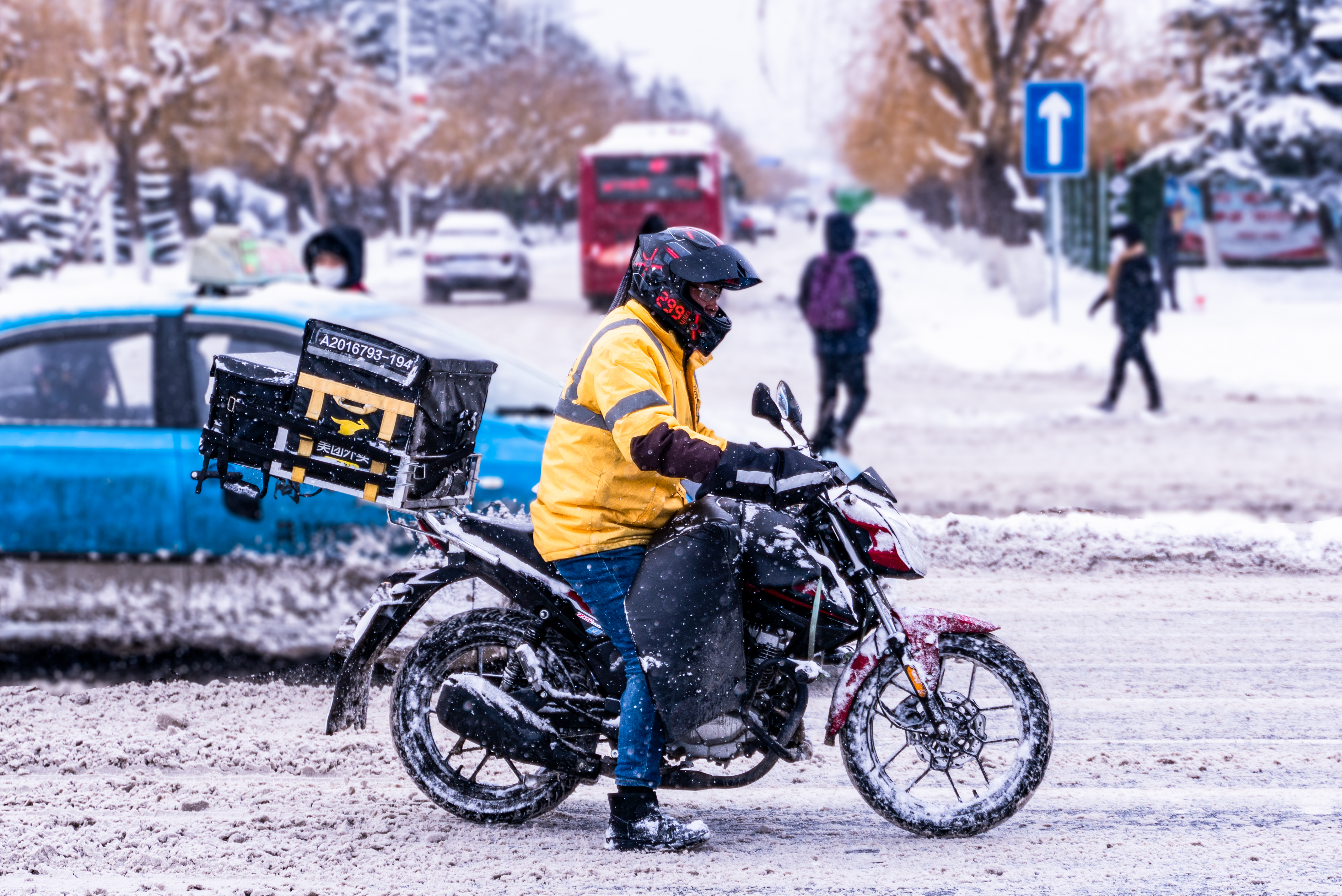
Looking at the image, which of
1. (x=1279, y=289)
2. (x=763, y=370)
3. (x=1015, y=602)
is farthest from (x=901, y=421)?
(x=1279, y=289)

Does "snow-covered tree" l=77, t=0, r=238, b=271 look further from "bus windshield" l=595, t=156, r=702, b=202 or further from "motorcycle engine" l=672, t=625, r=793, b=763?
"motorcycle engine" l=672, t=625, r=793, b=763

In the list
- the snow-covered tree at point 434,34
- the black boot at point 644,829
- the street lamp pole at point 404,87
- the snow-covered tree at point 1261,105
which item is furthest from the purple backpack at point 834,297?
the snow-covered tree at point 434,34

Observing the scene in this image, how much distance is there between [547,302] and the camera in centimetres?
3178

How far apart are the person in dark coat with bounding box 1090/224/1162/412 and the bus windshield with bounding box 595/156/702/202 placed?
14819 millimetres

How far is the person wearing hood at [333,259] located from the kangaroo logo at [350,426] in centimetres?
507

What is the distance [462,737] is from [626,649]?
0.57 m

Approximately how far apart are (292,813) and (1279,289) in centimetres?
2804

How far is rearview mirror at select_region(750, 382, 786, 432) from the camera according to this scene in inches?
165

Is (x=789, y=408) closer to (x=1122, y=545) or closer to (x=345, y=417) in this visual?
(x=345, y=417)

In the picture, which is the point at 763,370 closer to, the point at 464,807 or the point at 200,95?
the point at 464,807

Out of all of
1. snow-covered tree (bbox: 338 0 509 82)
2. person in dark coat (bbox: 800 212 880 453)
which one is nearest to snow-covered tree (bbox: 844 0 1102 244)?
person in dark coat (bbox: 800 212 880 453)

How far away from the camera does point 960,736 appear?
14.6ft

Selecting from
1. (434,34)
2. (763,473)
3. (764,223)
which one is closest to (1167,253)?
(763,473)

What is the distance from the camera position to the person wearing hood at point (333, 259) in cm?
948
